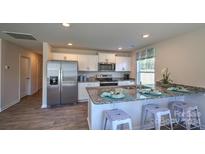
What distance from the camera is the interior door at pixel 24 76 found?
523 centimetres

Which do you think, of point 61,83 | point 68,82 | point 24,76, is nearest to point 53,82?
point 61,83

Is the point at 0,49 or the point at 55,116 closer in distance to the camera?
the point at 55,116

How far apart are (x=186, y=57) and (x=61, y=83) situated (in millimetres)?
4024

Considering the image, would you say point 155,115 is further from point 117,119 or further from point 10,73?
point 10,73

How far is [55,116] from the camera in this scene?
3271 millimetres

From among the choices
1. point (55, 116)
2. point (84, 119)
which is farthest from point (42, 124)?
point (84, 119)

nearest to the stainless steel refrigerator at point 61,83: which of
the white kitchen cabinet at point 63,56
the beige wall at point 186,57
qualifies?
the white kitchen cabinet at point 63,56

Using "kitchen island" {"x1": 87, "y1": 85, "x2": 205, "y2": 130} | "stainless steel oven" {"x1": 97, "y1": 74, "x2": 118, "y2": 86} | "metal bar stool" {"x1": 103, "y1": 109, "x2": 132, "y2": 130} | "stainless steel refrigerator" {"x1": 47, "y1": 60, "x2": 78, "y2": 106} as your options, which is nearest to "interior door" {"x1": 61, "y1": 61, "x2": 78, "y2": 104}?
"stainless steel refrigerator" {"x1": 47, "y1": 60, "x2": 78, "y2": 106}

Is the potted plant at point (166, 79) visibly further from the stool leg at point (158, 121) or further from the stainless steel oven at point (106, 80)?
the stainless steel oven at point (106, 80)

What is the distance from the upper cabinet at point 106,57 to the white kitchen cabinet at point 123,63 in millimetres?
273

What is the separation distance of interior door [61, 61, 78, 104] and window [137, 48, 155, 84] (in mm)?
2844

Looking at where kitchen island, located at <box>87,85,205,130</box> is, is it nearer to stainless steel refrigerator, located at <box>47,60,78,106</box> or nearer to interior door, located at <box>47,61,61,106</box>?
stainless steel refrigerator, located at <box>47,60,78,106</box>
